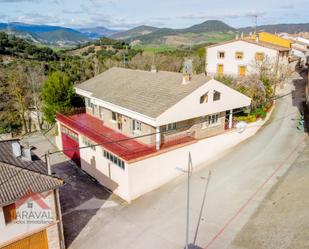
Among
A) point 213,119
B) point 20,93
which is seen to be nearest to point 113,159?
point 213,119

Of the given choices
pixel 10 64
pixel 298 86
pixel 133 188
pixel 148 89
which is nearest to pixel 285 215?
pixel 133 188

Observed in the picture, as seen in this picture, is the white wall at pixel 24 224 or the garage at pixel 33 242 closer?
the white wall at pixel 24 224

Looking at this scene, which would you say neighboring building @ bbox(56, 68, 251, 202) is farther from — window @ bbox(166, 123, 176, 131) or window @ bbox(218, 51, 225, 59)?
window @ bbox(218, 51, 225, 59)

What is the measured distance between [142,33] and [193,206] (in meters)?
130

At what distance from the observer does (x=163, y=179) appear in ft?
70.5

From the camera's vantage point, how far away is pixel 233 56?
4591cm

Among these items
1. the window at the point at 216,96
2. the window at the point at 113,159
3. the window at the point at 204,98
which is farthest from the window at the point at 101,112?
the window at the point at 216,96

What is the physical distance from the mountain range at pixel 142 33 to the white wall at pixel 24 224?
71.4m

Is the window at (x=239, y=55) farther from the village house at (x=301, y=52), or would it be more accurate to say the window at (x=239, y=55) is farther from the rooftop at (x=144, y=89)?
the village house at (x=301, y=52)

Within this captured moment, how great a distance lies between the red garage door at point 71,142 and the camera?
2647 cm

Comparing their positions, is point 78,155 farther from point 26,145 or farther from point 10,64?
point 10,64

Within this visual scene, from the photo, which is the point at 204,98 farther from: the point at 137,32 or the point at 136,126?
the point at 137,32

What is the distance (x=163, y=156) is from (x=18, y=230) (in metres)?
10.6

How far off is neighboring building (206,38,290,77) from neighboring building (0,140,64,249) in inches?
1365
